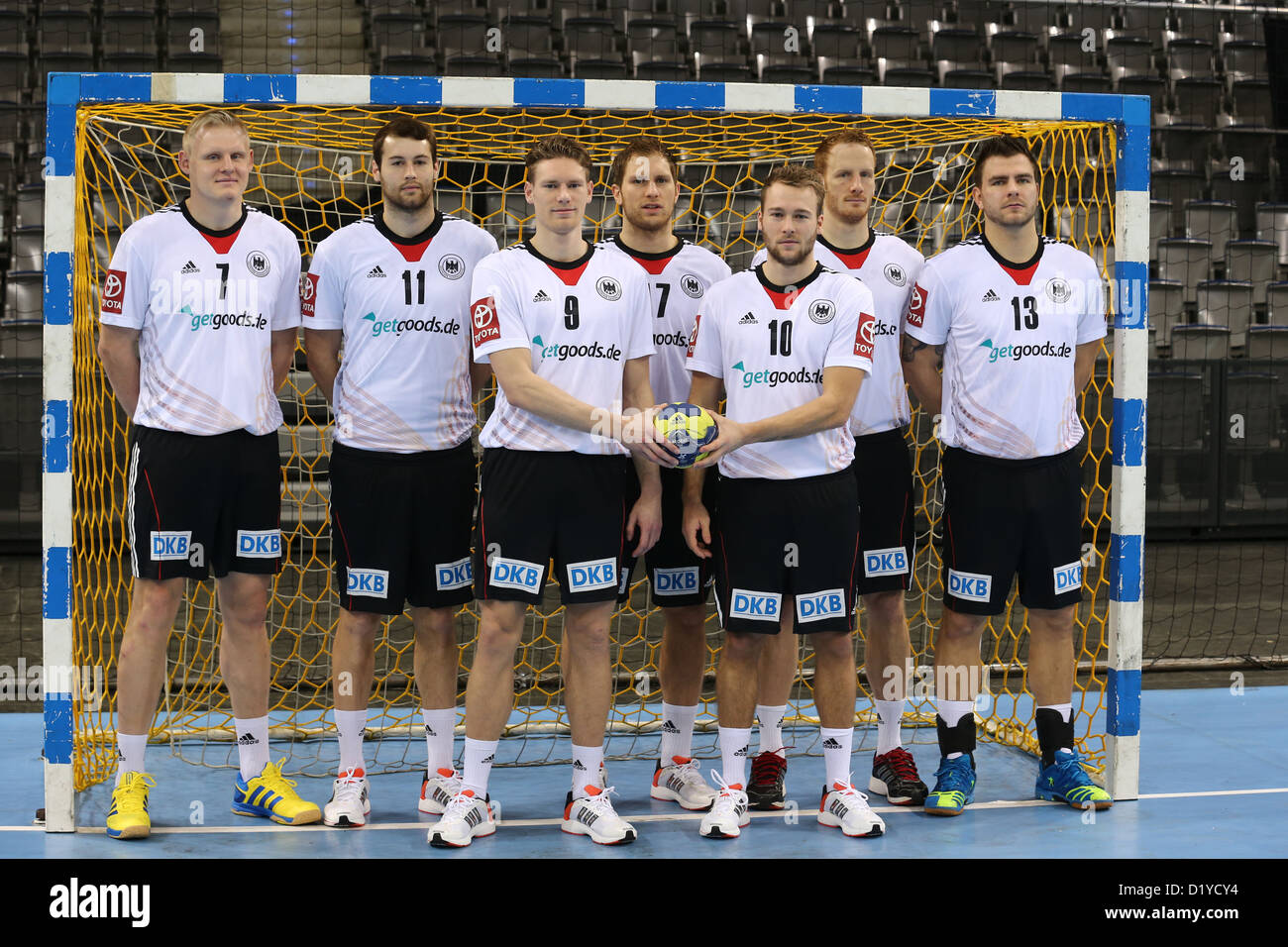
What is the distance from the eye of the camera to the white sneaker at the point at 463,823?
152 inches

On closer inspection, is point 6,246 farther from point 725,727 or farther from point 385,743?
point 725,727

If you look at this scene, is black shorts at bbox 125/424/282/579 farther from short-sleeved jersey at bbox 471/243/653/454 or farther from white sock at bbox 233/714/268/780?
short-sleeved jersey at bbox 471/243/653/454

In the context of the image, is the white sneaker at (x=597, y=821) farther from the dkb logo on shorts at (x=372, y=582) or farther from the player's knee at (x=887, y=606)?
the player's knee at (x=887, y=606)

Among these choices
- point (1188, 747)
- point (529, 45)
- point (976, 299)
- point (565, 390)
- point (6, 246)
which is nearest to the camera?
point (565, 390)

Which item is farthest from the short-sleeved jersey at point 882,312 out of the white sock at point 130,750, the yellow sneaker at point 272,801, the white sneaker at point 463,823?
the white sock at point 130,750

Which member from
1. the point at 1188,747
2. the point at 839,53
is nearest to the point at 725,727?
the point at 1188,747

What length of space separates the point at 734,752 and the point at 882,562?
0.89 metres

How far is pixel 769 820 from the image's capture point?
4.20 m

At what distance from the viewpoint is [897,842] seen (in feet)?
13.0

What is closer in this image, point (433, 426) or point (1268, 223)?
point (433, 426)

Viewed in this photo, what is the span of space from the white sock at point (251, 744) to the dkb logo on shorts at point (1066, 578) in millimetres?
2637

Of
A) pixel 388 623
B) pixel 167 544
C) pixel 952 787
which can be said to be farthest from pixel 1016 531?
pixel 388 623

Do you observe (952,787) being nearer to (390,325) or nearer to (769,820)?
(769,820)

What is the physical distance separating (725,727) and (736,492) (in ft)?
Result: 2.43
